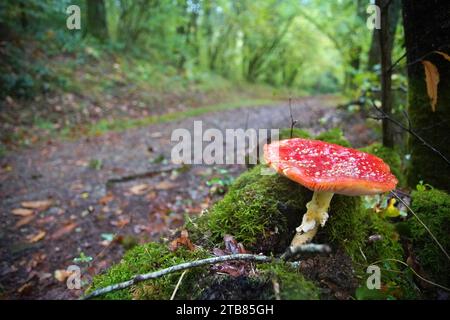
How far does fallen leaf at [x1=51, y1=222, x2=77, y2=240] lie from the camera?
437 cm

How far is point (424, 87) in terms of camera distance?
9.53ft

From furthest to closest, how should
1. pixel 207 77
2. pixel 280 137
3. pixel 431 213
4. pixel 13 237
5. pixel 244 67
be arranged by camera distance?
1. pixel 244 67
2. pixel 207 77
3. pixel 13 237
4. pixel 280 137
5. pixel 431 213

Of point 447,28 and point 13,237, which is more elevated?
point 447,28

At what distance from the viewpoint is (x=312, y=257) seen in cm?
204

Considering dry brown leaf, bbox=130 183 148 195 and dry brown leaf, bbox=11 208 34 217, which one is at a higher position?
dry brown leaf, bbox=130 183 148 195

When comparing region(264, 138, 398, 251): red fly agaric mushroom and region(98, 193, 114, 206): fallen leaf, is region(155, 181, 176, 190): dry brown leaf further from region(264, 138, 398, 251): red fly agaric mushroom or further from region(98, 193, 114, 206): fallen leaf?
region(264, 138, 398, 251): red fly agaric mushroom

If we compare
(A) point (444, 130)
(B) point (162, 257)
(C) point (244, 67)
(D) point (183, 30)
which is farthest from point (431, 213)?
(C) point (244, 67)

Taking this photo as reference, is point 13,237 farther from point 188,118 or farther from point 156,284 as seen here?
point 188,118

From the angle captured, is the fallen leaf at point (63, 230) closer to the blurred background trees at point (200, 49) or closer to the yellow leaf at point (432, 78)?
the blurred background trees at point (200, 49)

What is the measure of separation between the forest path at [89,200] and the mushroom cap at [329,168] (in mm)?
1710

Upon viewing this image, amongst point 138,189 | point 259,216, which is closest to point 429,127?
point 259,216

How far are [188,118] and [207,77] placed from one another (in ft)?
24.1

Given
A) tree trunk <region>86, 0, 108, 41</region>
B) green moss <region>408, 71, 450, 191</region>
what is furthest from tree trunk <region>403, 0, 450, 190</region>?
tree trunk <region>86, 0, 108, 41</region>

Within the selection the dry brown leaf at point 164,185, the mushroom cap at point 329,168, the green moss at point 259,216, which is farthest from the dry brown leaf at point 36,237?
the mushroom cap at point 329,168
